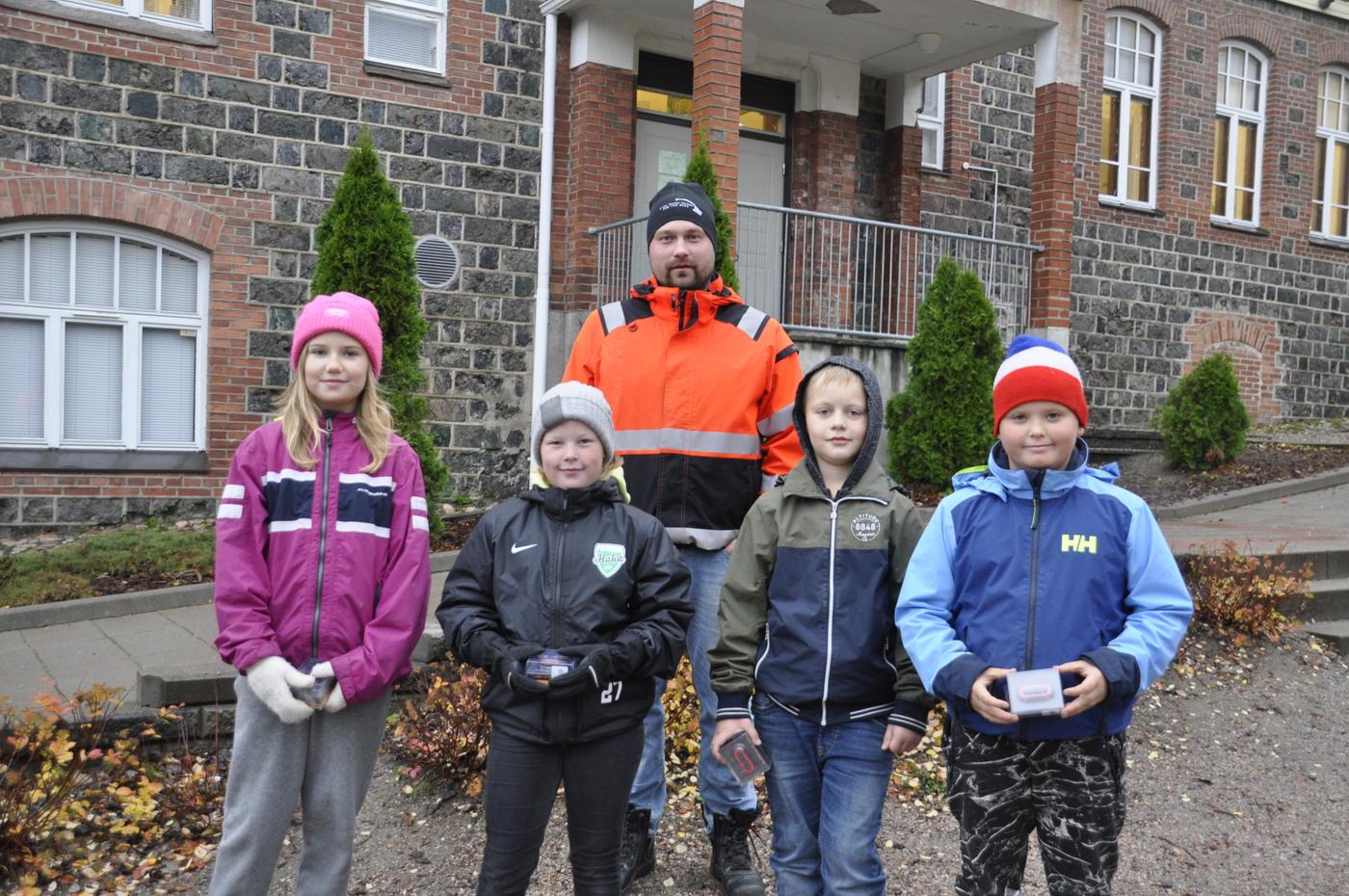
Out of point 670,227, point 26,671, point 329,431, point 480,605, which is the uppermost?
point 670,227

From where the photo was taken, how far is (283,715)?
267 cm

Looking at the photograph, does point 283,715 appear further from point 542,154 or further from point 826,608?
point 542,154

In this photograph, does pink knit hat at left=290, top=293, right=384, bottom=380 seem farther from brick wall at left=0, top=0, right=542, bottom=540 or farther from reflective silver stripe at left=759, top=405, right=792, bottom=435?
brick wall at left=0, top=0, right=542, bottom=540

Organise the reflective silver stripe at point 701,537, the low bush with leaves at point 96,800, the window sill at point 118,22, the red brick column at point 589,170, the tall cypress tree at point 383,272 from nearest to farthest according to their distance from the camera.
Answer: the reflective silver stripe at point 701,537 → the low bush with leaves at point 96,800 → the tall cypress tree at point 383,272 → the window sill at point 118,22 → the red brick column at point 589,170

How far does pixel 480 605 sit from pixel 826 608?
88cm

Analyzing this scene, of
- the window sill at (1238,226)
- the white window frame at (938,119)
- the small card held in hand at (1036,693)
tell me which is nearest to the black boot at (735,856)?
the small card held in hand at (1036,693)

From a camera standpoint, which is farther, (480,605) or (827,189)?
(827,189)

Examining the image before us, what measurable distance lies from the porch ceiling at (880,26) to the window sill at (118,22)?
9.58ft

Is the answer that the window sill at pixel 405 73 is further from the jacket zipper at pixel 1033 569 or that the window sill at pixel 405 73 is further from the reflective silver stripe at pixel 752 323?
the jacket zipper at pixel 1033 569

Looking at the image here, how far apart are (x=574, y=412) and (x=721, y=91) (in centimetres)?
672

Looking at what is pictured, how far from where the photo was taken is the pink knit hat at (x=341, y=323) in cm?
295

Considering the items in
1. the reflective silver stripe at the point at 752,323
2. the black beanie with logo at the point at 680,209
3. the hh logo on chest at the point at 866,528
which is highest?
the black beanie with logo at the point at 680,209

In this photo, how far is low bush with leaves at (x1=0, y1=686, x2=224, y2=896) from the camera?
11.7 feet

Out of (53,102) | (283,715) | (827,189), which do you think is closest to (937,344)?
(827,189)
